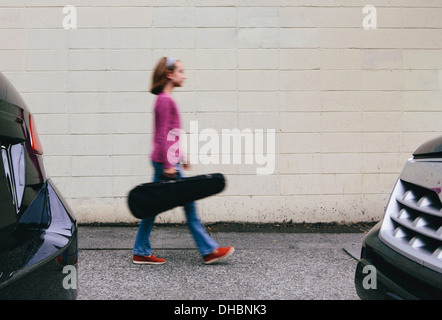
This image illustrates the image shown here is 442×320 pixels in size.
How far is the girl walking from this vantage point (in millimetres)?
3633

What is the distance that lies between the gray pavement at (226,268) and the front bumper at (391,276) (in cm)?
118

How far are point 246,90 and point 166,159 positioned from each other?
2014 mm

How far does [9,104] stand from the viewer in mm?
1650

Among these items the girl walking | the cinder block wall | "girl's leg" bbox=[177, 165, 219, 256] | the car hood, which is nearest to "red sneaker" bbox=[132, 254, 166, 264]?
the girl walking

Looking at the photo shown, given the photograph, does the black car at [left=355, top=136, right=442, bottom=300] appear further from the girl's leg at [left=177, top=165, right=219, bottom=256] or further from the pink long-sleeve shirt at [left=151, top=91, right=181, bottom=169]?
the pink long-sleeve shirt at [left=151, top=91, right=181, bottom=169]

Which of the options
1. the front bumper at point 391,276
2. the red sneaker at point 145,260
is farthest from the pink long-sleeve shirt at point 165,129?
the front bumper at point 391,276

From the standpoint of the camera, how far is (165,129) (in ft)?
11.9

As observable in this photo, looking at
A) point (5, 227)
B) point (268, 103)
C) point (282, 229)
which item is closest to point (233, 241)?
point (282, 229)

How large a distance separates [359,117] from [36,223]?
4.53m

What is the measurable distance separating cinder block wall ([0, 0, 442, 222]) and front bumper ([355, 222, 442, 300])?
3.33 meters

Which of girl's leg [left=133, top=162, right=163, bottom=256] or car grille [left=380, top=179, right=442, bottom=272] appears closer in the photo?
car grille [left=380, top=179, right=442, bottom=272]

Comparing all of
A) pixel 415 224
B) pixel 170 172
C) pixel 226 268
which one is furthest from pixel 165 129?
pixel 415 224

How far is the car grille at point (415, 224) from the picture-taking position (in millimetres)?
1648

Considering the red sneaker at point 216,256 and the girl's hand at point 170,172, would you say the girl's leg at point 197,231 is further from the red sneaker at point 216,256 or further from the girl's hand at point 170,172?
the girl's hand at point 170,172
